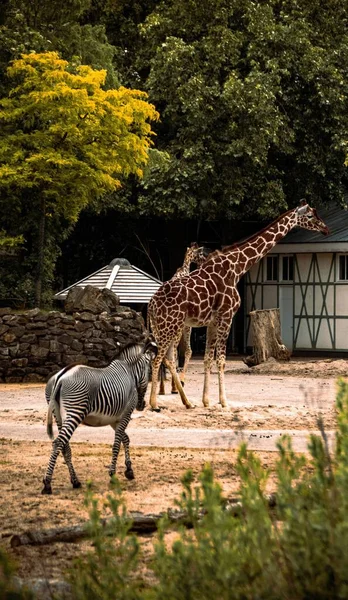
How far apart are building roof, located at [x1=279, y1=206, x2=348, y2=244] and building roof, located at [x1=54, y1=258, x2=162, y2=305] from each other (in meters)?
10.6

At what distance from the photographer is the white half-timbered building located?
1452 inches

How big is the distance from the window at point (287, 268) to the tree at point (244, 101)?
2304mm

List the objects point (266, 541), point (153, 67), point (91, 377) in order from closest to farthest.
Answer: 1. point (266, 541)
2. point (91, 377)
3. point (153, 67)

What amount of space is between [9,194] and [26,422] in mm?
13729

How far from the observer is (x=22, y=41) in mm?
28594

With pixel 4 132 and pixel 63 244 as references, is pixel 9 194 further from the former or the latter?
pixel 63 244

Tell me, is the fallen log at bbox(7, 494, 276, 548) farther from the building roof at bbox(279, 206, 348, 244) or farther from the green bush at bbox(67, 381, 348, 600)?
the building roof at bbox(279, 206, 348, 244)

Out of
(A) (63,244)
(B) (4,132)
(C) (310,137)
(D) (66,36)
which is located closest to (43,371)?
(B) (4,132)

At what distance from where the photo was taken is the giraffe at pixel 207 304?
18.1 m

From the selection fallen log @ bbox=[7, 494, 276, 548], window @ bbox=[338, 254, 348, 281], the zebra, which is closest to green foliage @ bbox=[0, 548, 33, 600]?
fallen log @ bbox=[7, 494, 276, 548]

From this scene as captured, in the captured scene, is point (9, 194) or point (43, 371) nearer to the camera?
point (43, 371)

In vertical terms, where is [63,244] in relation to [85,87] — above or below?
below

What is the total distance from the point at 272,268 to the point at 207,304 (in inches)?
812

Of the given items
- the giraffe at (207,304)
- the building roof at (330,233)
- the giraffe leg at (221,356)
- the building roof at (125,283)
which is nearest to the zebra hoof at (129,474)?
the giraffe at (207,304)
